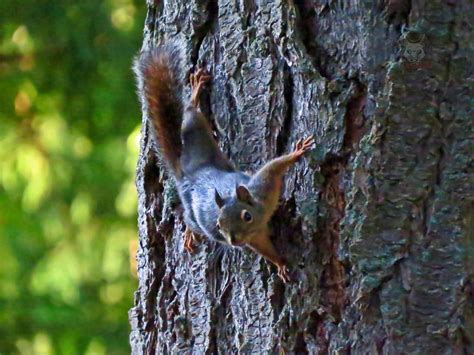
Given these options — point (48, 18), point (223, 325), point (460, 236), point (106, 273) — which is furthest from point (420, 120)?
point (106, 273)

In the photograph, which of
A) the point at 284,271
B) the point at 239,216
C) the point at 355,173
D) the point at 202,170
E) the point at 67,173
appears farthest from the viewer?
the point at 67,173

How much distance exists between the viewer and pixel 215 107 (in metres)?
2.17

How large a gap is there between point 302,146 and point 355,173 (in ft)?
0.41

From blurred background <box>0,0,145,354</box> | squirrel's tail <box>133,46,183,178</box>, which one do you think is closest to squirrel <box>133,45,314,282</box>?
squirrel's tail <box>133,46,183,178</box>

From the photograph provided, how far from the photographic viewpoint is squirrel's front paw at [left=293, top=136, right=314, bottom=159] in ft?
6.14

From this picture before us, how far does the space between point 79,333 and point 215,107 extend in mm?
3062

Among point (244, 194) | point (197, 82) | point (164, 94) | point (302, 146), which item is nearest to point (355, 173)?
point (302, 146)

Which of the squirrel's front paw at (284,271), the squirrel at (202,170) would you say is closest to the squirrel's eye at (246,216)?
the squirrel at (202,170)

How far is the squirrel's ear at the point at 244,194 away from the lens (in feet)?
6.87

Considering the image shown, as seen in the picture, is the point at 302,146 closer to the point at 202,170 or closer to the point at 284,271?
the point at 284,271

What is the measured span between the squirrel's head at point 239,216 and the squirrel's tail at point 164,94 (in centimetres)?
16

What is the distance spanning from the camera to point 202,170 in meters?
2.17

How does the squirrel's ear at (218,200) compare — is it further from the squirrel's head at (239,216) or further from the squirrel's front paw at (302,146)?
the squirrel's front paw at (302,146)

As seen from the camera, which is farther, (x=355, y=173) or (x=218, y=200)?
(x=218, y=200)
